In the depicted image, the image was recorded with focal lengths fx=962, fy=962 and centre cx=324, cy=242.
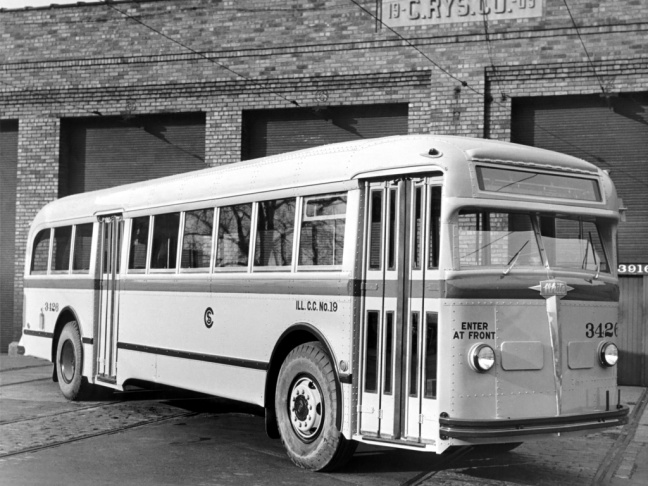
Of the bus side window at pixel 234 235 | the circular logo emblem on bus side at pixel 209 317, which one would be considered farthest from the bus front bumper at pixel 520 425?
the circular logo emblem on bus side at pixel 209 317

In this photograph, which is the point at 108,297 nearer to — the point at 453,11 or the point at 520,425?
the point at 520,425

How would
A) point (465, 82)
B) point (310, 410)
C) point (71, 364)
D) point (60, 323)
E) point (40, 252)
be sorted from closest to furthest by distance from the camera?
1. point (310, 410)
2. point (71, 364)
3. point (60, 323)
4. point (40, 252)
5. point (465, 82)

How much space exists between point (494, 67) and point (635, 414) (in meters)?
6.43

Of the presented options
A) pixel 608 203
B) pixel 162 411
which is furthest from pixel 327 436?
pixel 162 411

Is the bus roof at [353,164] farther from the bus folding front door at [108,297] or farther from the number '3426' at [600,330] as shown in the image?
the number '3426' at [600,330]

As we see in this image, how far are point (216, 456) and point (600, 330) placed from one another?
350 cm

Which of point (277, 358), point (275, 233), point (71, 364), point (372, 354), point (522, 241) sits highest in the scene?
point (275, 233)

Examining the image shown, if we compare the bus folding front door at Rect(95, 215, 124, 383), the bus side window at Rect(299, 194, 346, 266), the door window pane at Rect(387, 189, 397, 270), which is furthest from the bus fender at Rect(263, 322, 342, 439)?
the bus folding front door at Rect(95, 215, 124, 383)

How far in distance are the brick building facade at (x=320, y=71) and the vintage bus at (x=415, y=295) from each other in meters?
7.56

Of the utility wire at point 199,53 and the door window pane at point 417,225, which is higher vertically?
the utility wire at point 199,53

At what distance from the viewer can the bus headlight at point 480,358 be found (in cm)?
714

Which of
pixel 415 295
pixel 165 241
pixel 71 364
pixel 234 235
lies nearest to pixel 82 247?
pixel 71 364

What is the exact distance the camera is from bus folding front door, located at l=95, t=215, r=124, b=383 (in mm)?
11961

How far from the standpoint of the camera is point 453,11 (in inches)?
642
